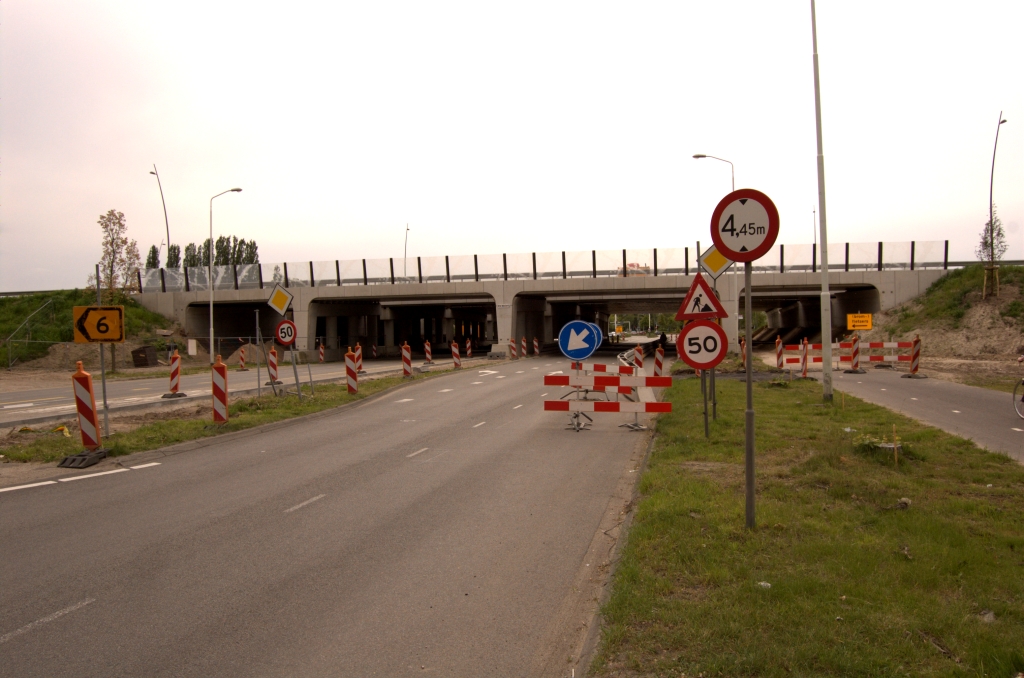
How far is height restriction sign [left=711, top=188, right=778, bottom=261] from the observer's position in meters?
6.02

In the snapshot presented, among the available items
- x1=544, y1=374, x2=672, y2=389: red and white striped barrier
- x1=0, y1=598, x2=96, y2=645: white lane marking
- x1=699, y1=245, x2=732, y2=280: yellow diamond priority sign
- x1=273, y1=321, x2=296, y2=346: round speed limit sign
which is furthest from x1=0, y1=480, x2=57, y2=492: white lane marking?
x1=699, y1=245, x2=732, y2=280: yellow diamond priority sign

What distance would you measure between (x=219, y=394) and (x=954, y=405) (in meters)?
15.9

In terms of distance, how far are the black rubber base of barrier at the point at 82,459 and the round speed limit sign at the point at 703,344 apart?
28.9 ft

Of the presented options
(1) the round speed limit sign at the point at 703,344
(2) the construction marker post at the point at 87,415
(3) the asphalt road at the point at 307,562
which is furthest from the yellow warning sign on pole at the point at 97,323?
(1) the round speed limit sign at the point at 703,344

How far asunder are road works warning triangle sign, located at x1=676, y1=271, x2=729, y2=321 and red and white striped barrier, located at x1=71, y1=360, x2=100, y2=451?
9.34 meters

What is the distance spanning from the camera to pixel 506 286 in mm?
46875

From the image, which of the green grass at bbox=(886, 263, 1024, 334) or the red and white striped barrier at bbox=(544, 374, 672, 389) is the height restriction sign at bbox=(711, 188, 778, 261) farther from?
the green grass at bbox=(886, 263, 1024, 334)

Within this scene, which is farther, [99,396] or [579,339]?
[99,396]

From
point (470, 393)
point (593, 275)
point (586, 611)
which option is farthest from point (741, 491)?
point (593, 275)

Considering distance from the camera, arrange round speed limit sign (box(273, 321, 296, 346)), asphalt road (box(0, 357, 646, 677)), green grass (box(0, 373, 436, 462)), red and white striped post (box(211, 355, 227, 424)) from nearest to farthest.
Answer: asphalt road (box(0, 357, 646, 677)) → green grass (box(0, 373, 436, 462)) → red and white striped post (box(211, 355, 227, 424)) → round speed limit sign (box(273, 321, 296, 346))

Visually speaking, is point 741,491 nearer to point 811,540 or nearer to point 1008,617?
point 811,540

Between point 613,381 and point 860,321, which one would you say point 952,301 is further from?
point 613,381

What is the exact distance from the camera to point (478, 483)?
29.5 feet

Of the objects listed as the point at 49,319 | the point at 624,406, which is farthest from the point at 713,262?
the point at 49,319
